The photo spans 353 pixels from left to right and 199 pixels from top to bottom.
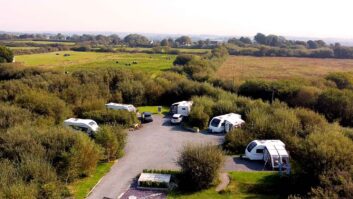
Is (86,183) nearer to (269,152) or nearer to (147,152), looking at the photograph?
(147,152)

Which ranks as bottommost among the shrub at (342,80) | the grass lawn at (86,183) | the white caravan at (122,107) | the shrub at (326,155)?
the grass lawn at (86,183)

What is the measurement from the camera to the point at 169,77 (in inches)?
1850

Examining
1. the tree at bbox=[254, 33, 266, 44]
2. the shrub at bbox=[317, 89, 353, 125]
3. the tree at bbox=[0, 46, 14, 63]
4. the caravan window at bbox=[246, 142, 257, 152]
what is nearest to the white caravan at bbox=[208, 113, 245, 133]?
the caravan window at bbox=[246, 142, 257, 152]

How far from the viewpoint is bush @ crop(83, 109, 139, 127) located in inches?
1192

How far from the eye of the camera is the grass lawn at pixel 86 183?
18.1 m

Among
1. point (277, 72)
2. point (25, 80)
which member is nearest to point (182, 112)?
point (25, 80)

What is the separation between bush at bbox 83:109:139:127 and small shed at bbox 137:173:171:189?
11404 mm

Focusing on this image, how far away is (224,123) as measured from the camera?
29.4m

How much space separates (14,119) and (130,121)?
9714 millimetres

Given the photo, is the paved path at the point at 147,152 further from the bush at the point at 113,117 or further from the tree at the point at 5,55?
the tree at the point at 5,55

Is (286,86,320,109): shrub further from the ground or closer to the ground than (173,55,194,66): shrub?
closer to the ground

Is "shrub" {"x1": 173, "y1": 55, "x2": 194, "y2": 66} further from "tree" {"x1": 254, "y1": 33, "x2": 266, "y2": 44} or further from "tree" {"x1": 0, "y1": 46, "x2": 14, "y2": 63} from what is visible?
"tree" {"x1": 254, "y1": 33, "x2": 266, "y2": 44}

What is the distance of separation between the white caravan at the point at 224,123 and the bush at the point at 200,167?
9806 millimetres

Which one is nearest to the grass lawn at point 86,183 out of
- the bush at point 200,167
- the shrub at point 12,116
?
the bush at point 200,167
